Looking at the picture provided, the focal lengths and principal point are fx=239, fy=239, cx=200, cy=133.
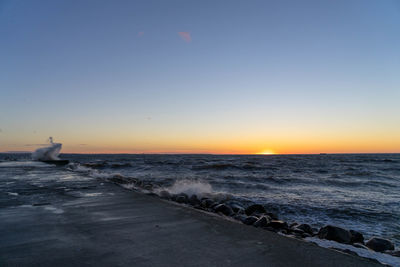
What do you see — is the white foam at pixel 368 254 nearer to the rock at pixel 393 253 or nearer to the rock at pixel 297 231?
the rock at pixel 393 253

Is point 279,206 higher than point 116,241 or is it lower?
lower

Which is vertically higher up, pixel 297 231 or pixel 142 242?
pixel 142 242

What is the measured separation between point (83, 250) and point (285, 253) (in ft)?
9.51

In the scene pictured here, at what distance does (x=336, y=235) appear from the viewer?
5211 millimetres

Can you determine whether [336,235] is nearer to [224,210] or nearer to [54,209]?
[224,210]

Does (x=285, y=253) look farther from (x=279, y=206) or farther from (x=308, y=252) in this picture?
(x=279, y=206)

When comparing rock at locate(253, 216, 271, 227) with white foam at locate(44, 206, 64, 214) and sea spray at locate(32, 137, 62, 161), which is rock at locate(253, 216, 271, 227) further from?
sea spray at locate(32, 137, 62, 161)

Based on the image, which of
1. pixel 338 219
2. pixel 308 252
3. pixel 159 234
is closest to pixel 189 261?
pixel 159 234

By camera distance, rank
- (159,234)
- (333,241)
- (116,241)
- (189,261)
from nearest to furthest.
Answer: (189,261) < (116,241) < (159,234) < (333,241)

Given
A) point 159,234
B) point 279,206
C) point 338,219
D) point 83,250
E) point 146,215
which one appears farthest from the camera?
point 279,206

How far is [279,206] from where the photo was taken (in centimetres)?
976

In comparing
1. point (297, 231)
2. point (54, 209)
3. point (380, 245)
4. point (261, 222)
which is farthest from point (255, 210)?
point (54, 209)

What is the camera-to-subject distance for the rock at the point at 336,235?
5125mm

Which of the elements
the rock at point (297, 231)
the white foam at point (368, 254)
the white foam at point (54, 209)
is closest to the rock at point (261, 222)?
the rock at point (297, 231)
